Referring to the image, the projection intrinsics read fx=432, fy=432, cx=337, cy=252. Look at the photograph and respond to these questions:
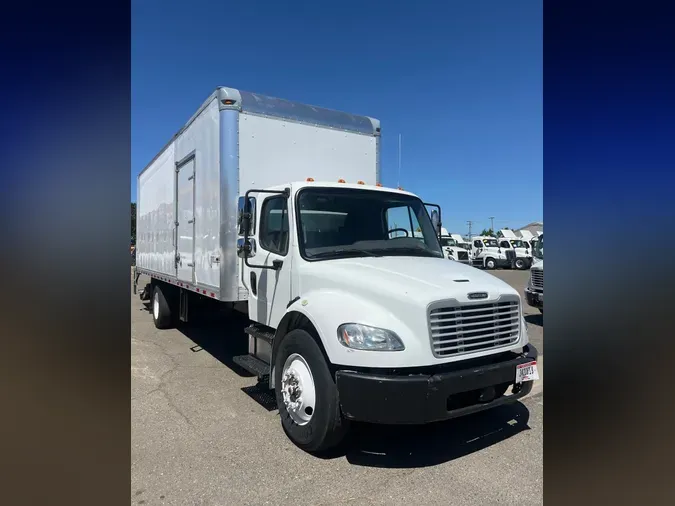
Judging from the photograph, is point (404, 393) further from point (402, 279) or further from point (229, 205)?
point (229, 205)

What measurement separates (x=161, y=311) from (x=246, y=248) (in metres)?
5.22

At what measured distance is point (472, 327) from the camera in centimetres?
354

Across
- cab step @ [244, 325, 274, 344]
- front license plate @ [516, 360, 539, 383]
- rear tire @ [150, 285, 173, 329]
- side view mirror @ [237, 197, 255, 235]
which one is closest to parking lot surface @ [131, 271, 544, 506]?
front license plate @ [516, 360, 539, 383]

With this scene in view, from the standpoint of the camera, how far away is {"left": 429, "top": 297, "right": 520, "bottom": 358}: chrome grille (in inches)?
132

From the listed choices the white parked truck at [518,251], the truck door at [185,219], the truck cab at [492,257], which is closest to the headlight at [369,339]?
the truck door at [185,219]

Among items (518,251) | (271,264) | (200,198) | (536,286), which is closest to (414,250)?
(271,264)

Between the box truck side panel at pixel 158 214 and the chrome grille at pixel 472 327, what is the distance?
18.9 feet

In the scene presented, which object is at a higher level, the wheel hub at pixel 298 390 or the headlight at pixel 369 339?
the headlight at pixel 369 339

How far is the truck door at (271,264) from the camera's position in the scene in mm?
4551

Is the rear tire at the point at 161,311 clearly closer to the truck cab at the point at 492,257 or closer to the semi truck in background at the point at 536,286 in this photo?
the semi truck in background at the point at 536,286

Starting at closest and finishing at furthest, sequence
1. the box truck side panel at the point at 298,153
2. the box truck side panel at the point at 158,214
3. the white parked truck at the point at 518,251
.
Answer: the box truck side panel at the point at 298,153 < the box truck side panel at the point at 158,214 < the white parked truck at the point at 518,251
